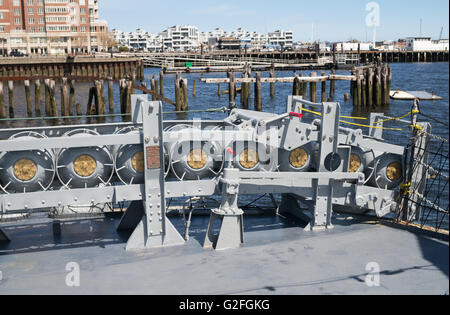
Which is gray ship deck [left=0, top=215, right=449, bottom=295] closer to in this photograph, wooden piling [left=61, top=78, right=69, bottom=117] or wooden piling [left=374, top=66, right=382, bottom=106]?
wooden piling [left=61, top=78, right=69, bottom=117]

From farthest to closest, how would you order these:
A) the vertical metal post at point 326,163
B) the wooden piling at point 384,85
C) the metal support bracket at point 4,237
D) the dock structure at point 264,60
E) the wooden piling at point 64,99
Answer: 1. the dock structure at point 264,60
2. the wooden piling at point 384,85
3. the wooden piling at point 64,99
4. the metal support bracket at point 4,237
5. the vertical metal post at point 326,163

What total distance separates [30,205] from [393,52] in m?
138

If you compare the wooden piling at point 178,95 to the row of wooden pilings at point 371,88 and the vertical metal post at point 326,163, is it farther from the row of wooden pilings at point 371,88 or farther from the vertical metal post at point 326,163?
the vertical metal post at point 326,163

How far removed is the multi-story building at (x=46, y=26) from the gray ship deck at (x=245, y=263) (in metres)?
117

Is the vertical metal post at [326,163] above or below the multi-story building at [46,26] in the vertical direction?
below

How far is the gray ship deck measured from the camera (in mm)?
7320

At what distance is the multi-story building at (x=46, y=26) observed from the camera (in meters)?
120

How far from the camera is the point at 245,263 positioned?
8289mm

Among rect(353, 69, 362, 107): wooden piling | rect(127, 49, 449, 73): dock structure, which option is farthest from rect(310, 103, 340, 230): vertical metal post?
rect(127, 49, 449, 73): dock structure

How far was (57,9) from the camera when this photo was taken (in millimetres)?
123188

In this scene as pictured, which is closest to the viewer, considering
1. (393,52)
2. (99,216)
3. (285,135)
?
(285,135)

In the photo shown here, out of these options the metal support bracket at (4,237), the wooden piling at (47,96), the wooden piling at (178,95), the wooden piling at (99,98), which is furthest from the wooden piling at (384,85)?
the metal support bracket at (4,237)
